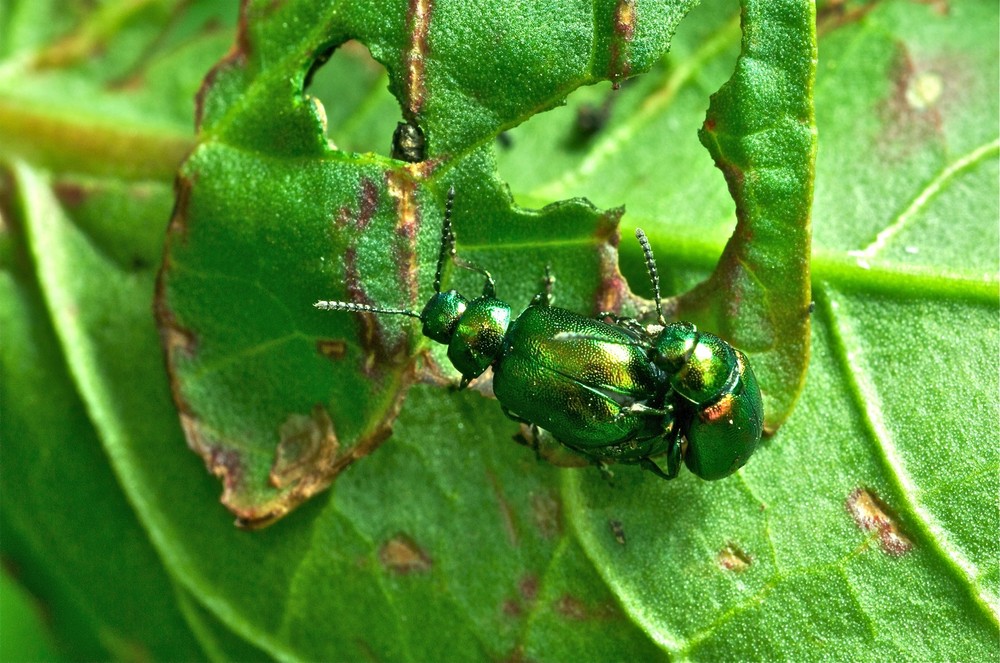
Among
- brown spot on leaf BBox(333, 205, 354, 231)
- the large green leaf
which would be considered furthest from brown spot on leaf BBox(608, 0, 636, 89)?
brown spot on leaf BBox(333, 205, 354, 231)

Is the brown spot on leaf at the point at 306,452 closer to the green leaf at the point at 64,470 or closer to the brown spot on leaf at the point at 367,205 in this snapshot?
the brown spot on leaf at the point at 367,205

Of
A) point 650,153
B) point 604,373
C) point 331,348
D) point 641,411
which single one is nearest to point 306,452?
point 331,348

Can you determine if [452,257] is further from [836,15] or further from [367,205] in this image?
[836,15]

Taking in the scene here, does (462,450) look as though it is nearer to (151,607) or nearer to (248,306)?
(248,306)

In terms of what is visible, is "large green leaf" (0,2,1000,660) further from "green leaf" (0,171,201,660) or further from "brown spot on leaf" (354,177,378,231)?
"green leaf" (0,171,201,660)

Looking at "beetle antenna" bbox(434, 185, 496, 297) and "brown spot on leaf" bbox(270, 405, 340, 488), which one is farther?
"brown spot on leaf" bbox(270, 405, 340, 488)
